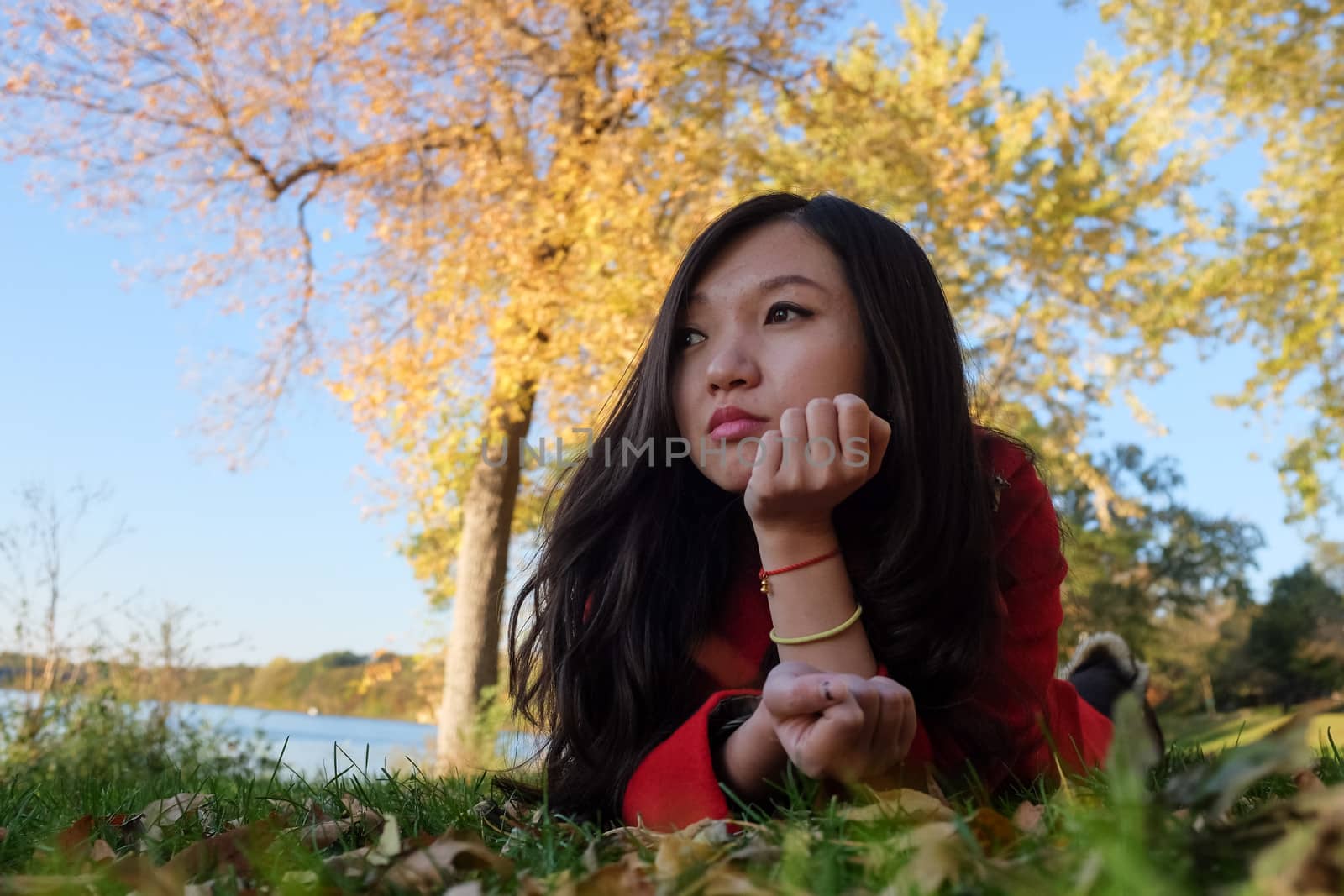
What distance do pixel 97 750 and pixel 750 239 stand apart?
608 centimetres

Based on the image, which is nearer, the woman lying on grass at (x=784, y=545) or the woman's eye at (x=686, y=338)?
the woman lying on grass at (x=784, y=545)

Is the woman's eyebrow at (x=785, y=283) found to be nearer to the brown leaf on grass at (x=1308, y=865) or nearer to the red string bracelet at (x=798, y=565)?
the red string bracelet at (x=798, y=565)

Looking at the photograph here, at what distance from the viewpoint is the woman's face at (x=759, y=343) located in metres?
2.09

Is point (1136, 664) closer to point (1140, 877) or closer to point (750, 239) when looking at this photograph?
point (750, 239)

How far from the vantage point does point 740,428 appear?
2.10 meters

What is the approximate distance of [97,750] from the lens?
21.1ft

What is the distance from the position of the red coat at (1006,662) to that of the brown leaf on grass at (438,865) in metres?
0.59

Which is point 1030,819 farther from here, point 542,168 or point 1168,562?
point 1168,562

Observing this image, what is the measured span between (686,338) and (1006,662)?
1.01 meters

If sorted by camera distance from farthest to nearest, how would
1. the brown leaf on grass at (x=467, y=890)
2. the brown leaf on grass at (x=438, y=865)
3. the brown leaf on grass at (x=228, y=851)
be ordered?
the brown leaf on grass at (x=228, y=851) → the brown leaf on grass at (x=438, y=865) → the brown leaf on grass at (x=467, y=890)

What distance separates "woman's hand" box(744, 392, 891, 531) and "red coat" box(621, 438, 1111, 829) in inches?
16.7

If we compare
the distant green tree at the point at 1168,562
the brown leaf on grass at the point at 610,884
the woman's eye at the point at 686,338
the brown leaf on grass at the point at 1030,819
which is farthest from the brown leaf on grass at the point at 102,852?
the distant green tree at the point at 1168,562

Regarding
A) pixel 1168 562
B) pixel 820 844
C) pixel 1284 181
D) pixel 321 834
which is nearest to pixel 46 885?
pixel 321 834

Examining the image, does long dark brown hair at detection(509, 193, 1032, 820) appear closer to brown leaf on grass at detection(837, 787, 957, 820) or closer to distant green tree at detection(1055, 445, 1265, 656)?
brown leaf on grass at detection(837, 787, 957, 820)
